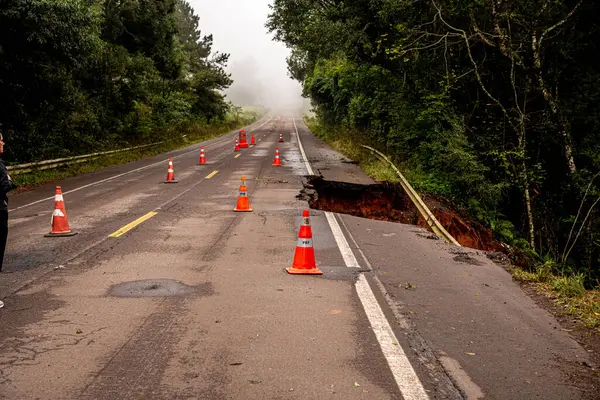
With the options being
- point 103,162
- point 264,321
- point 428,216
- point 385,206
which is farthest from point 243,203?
point 103,162

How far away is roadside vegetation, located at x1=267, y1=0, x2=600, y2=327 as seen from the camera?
1544 cm

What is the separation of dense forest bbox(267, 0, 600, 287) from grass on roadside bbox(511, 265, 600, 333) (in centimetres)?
618

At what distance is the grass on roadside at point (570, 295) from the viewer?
5.66 m

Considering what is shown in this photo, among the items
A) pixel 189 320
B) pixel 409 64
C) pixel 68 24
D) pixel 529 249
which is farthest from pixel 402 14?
pixel 189 320

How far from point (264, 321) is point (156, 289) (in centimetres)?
166

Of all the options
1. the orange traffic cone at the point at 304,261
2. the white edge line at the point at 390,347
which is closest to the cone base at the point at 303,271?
the orange traffic cone at the point at 304,261

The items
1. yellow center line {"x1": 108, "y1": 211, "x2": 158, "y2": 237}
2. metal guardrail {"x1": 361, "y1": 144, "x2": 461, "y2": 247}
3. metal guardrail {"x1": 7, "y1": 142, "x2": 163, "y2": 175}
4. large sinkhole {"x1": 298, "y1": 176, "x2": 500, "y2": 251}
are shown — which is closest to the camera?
yellow center line {"x1": 108, "y1": 211, "x2": 158, "y2": 237}

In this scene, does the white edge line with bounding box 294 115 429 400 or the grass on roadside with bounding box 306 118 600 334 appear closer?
the white edge line with bounding box 294 115 429 400

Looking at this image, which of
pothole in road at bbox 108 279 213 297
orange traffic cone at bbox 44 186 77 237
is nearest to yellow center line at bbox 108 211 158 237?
orange traffic cone at bbox 44 186 77 237

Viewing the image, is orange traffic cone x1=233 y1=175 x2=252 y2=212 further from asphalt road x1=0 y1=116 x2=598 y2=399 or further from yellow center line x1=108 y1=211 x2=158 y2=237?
asphalt road x1=0 y1=116 x2=598 y2=399

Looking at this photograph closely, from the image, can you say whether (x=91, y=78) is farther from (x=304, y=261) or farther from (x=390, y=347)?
(x=390, y=347)

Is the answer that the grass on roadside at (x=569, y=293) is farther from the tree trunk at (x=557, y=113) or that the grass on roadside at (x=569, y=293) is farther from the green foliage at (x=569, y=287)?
the tree trunk at (x=557, y=113)

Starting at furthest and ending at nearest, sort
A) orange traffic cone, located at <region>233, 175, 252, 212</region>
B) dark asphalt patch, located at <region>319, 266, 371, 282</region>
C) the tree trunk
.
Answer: the tree trunk → orange traffic cone, located at <region>233, 175, 252, 212</region> → dark asphalt patch, located at <region>319, 266, 371, 282</region>

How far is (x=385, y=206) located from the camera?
1579 cm
